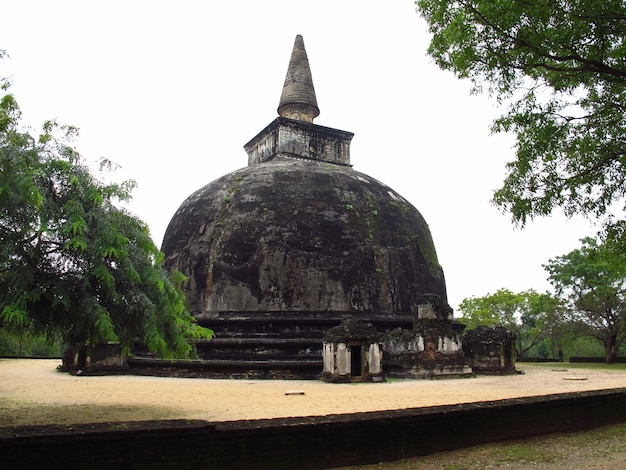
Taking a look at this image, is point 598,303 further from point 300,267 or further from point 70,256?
point 70,256

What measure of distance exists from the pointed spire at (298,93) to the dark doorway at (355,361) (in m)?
12.9

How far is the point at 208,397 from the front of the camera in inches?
407

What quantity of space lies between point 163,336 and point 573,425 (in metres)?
5.41

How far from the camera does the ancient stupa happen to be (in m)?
15.8

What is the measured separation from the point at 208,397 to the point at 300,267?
706cm

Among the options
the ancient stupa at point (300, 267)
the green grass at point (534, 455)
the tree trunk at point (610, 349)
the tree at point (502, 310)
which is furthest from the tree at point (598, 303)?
the green grass at point (534, 455)

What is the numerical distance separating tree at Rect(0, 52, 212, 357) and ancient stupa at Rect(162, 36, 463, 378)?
790 centimetres

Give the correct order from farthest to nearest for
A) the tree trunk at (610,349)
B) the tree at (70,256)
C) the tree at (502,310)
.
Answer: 1. the tree at (502,310)
2. the tree trunk at (610,349)
3. the tree at (70,256)

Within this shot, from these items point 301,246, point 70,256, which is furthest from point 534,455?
point 301,246

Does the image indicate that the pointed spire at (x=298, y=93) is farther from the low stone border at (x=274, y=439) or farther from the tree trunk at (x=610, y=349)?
the low stone border at (x=274, y=439)

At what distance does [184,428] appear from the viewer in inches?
165

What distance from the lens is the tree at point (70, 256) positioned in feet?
20.1

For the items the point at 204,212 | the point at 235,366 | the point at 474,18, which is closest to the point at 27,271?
the point at 474,18

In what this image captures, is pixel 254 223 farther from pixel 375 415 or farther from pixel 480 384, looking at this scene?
pixel 375 415
